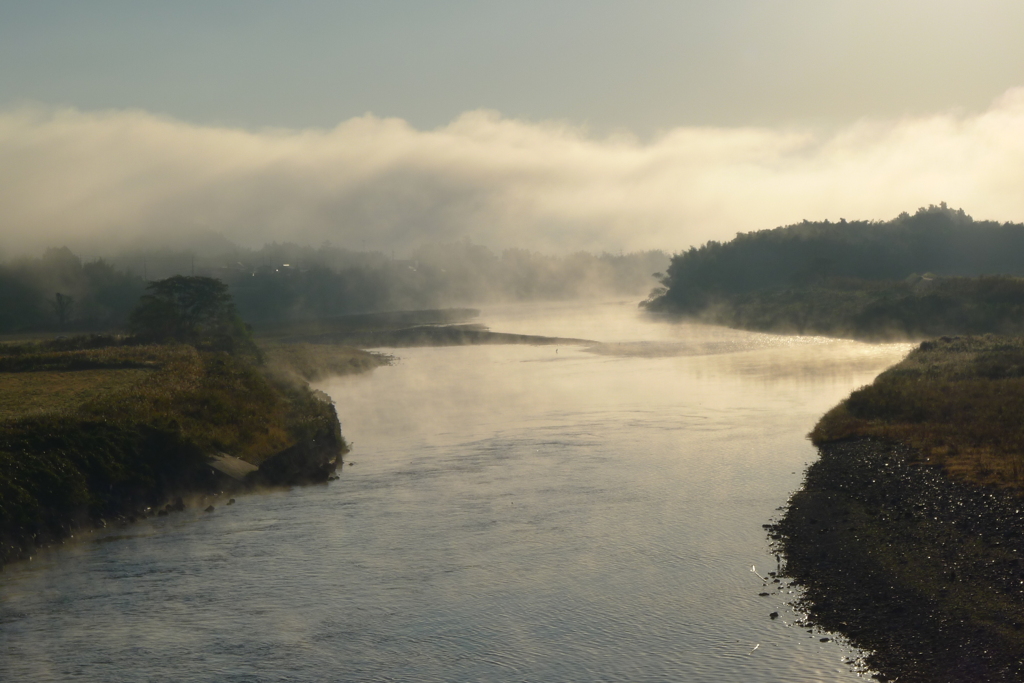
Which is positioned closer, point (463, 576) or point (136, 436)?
point (463, 576)

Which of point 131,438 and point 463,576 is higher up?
point 131,438

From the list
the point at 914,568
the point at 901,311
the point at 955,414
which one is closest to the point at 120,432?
the point at 914,568

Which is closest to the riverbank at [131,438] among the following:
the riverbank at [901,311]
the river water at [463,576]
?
the river water at [463,576]

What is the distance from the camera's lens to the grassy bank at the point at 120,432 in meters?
30.8

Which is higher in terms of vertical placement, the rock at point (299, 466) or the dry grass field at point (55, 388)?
the dry grass field at point (55, 388)

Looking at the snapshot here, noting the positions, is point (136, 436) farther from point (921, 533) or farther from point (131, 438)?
point (921, 533)

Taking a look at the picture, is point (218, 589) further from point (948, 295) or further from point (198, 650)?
point (948, 295)

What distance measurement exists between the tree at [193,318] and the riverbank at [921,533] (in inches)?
2378

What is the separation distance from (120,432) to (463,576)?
59.9ft

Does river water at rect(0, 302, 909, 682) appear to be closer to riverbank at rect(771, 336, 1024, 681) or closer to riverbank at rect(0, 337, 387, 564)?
riverbank at rect(771, 336, 1024, 681)

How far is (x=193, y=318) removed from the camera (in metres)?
99.7

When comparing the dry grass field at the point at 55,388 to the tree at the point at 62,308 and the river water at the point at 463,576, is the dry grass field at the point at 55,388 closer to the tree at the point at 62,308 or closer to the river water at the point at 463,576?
the river water at the point at 463,576

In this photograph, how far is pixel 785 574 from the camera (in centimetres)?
2547

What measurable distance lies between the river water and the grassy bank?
1.67 metres
